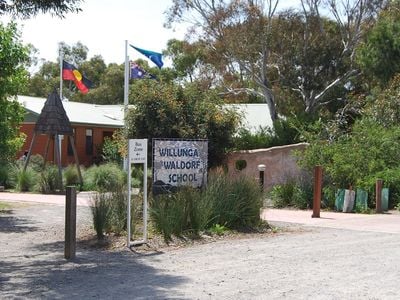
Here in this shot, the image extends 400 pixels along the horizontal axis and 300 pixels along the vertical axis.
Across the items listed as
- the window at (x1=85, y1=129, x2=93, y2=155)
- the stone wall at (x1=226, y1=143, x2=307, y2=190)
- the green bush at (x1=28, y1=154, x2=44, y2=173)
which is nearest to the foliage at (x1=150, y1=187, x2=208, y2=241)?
the stone wall at (x1=226, y1=143, x2=307, y2=190)

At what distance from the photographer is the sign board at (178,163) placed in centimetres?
1285

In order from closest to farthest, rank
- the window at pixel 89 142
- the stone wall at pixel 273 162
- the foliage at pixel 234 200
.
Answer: the foliage at pixel 234 200 → the stone wall at pixel 273 162 → the window at pixel 89 142

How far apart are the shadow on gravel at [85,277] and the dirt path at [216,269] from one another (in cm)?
1

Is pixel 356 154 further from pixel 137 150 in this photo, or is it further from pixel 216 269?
pixel 216 269

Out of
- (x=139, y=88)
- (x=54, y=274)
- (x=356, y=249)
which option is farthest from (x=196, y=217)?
(x=139, y=88)

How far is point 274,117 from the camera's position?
3838 centimetres

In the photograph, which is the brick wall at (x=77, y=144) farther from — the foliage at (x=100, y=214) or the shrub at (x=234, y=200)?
the foliage at (x=100, y=214)

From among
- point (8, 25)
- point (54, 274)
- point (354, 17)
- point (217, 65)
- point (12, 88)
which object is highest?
point (354, 17)

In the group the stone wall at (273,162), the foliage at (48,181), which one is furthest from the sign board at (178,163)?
the foliage at (48,181)

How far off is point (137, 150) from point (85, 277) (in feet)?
10.1

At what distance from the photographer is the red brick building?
35.2m

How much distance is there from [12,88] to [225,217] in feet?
26.3

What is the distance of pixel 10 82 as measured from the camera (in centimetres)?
1755

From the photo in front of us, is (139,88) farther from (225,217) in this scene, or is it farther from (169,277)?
(169,277)
